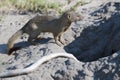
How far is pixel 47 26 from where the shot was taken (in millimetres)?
7629

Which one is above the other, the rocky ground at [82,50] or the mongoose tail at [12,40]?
the rocky ground at [82,50]

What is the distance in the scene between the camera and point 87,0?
9594mm

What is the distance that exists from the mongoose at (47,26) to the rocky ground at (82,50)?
126 millimetres

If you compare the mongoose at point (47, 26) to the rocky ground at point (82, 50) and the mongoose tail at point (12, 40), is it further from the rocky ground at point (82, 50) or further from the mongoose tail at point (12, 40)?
the rocky ground at point (82, 50)

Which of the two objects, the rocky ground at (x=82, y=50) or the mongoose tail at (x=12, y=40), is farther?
the mongoose tail at (x=12, y=40)

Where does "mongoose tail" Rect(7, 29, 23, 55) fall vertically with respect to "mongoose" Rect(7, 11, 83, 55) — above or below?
below

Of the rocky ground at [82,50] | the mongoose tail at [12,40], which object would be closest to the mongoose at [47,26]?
the mongoose tail at [12,40]

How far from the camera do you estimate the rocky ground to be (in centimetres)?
578

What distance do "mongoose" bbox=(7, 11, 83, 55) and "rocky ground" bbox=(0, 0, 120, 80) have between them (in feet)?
0.41

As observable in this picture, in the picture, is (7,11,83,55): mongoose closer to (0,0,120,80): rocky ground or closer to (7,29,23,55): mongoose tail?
(7,29,23,55): mongoose tail

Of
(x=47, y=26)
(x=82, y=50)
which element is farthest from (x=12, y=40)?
(x=82, y=50)

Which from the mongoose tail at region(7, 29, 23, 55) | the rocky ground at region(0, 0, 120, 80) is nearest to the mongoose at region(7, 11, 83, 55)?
the mongoose tail at region(7, 29, 23, 55)

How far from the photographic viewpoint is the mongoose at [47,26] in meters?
7.49

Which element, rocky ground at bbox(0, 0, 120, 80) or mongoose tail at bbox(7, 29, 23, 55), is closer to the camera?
rocky ground at bbox(0, 0, 120, 80)
